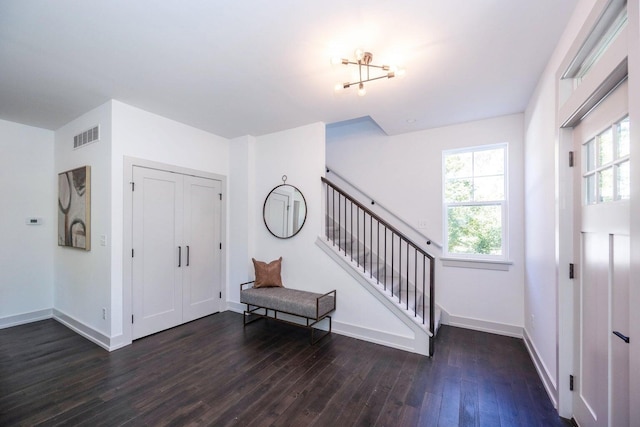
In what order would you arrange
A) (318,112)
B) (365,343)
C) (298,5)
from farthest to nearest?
1. (318,112)
2. (365,343)
3. (298,5)

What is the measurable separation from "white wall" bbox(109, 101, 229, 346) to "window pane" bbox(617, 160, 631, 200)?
4.24 metres

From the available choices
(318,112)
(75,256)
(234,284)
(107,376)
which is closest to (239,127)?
(318,112)

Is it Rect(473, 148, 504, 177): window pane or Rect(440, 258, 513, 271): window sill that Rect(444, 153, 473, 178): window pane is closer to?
Rect(473, 148, 504, 177): window pane

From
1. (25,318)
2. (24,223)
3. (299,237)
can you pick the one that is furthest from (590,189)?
(25,318)

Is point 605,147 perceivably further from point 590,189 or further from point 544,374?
point 544,374

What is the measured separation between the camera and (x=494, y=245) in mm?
3557

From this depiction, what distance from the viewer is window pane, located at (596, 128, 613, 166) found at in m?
1.54

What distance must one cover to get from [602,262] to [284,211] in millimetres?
3273

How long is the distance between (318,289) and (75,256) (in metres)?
3.27

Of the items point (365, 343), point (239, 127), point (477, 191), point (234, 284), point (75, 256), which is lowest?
point (365, 343)

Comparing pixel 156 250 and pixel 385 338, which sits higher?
pixel 156 250

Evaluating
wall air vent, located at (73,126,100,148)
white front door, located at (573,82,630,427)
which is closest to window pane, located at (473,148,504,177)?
white front door, located at (573,82,630,427)

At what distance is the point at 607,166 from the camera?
5.09 ft

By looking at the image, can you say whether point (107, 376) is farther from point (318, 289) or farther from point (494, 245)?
point (494, 245)
